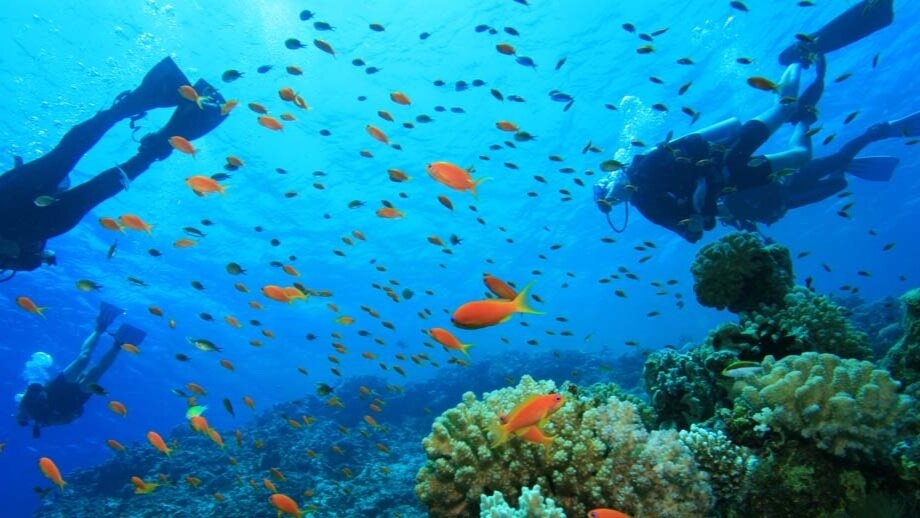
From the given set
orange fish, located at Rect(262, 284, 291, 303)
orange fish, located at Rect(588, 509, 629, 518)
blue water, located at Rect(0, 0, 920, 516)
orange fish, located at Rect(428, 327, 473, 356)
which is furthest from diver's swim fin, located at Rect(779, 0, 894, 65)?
orange fish, located at Rect(262, 284, 291, 303)

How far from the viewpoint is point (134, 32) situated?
18406mm

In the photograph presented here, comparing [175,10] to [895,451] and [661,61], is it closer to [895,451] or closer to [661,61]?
[661,61]

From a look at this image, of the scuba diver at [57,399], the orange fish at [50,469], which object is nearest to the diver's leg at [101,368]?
the scuba diver at [57,399]

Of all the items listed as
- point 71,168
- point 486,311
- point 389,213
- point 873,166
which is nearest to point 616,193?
point 389,213

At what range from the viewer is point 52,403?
1206cm

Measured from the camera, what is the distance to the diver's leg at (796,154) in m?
9.55

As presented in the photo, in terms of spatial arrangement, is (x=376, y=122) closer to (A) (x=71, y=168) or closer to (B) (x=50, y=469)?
(A) (x=71, y=168)

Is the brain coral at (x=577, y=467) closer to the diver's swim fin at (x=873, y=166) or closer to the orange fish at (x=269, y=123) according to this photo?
the orange fish at (x=269, y=123)

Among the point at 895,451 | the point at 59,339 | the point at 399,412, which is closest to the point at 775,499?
the point at 895,451

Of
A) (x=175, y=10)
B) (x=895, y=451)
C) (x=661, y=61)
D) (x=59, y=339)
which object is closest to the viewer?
(x=895, y=451)

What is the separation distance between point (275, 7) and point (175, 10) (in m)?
3.74

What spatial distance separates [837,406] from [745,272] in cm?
381

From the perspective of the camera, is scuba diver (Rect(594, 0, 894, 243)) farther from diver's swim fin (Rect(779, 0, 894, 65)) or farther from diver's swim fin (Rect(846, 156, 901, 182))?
diver's swim fin (Rect(846, 156, 901, 182))

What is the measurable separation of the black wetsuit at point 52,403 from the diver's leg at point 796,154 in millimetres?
17751
